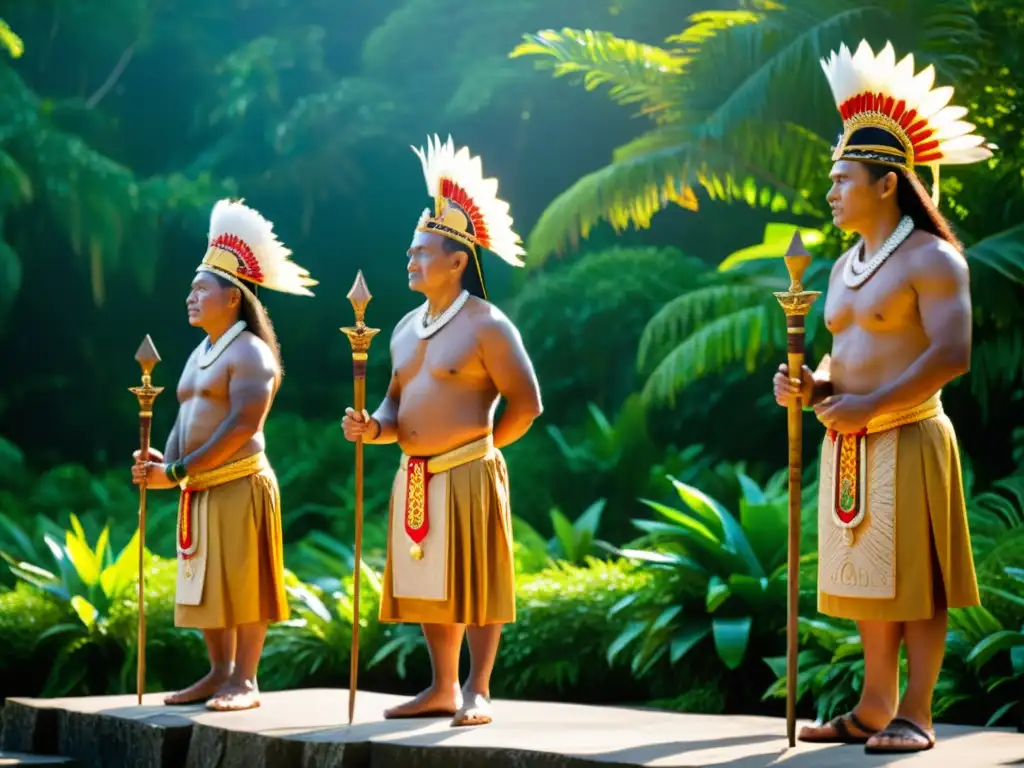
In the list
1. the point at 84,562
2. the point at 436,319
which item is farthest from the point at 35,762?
the point at 84,562

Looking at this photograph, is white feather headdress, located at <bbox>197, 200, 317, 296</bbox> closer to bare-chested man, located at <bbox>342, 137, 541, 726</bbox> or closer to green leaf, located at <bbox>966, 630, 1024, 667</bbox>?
bare-chested man, located at <bbox>342, 137, 541, 726</bbox>

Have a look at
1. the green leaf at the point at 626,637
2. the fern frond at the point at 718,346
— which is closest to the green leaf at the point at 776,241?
the fern frond at the point at 718,346

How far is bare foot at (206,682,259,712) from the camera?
4.81 m

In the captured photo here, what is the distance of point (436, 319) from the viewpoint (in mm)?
4527

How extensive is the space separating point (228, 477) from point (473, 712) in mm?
1180

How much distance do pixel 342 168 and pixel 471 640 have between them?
30.6 feet

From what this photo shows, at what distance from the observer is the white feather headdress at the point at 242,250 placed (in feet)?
16.7

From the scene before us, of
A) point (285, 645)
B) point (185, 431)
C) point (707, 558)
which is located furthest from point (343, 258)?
point (185, 431)

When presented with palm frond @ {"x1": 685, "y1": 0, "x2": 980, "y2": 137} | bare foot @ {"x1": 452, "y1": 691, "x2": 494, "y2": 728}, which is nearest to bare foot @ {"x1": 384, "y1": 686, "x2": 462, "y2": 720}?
bare foot @ {"x1": 452, "y1": 691, "x2": 494, "y2": 728}

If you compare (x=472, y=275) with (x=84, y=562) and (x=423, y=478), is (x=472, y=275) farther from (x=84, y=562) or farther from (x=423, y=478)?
(x=84, y=562)

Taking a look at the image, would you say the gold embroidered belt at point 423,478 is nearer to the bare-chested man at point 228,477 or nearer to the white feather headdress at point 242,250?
the bare-chested man at point 228,477

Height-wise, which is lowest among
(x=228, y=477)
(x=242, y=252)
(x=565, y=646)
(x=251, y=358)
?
(x=565, y=646)

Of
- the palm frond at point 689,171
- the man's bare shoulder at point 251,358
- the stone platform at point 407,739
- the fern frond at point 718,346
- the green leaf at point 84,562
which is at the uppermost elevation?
the palm frond at point 689,171

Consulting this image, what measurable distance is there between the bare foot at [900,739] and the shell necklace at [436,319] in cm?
177
